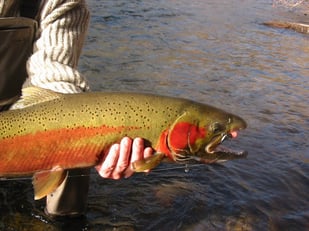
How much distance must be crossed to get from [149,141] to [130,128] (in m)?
0.10

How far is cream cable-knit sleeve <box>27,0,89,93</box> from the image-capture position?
8.11 feet

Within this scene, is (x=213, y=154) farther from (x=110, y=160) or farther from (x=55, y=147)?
(x=55, y=147)

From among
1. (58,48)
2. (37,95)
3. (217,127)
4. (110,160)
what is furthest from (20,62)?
(217,127)

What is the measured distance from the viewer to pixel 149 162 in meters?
1.99

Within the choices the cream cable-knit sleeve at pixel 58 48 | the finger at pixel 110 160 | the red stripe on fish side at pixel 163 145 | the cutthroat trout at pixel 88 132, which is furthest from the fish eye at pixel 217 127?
the cream cable-knit sleeve at pixel 58 48

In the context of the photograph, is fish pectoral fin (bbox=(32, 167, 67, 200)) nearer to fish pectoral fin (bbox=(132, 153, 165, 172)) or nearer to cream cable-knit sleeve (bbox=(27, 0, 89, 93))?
fish pectoral fin (bbox=(132, 153, 165, 172))

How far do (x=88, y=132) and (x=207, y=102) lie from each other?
3702 mm

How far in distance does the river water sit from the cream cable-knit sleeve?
901 mm

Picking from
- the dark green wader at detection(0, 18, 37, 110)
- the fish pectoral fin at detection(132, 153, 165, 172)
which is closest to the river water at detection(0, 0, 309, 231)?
the dark green wader at detection(0, 18, 37, 110)

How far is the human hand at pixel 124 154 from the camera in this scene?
201 centimetres

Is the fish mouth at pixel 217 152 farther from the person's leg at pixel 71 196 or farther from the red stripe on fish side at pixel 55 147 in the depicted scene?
the person's leg at pixel 71 196

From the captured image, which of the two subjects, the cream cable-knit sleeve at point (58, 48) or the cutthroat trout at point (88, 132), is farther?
the cream cable-knit sleeve at point (58, 48)

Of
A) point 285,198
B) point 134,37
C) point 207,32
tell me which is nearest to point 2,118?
point 285,198

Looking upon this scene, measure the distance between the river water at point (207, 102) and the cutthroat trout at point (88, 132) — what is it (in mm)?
956
